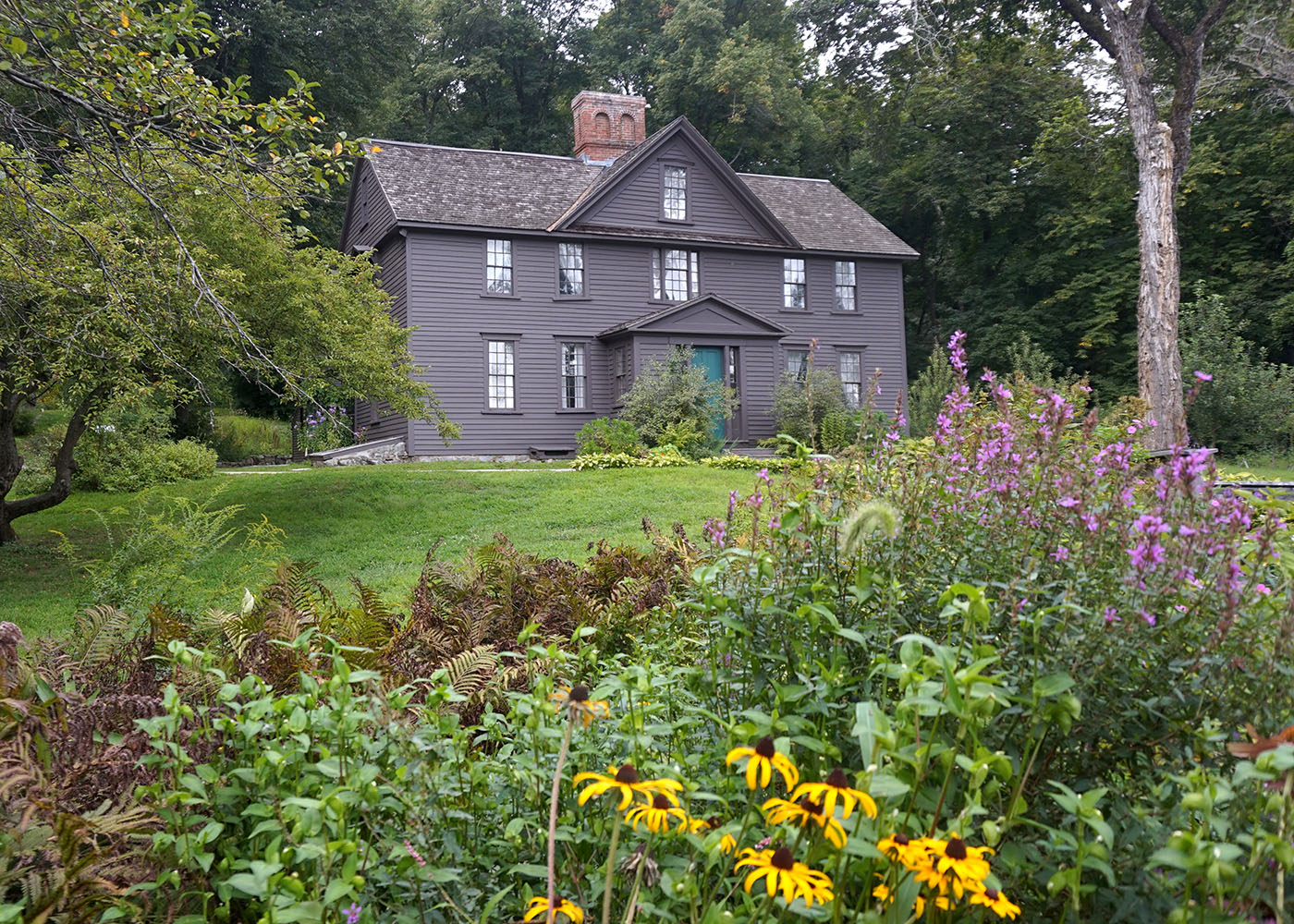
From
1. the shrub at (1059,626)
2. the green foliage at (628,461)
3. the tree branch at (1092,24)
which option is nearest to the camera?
the shrub at (1059,626)

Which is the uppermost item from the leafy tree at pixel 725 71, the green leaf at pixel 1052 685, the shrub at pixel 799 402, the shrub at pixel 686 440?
the leafy tree at pixel 725 71

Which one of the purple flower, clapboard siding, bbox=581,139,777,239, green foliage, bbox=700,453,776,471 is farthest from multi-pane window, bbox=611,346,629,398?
the purple flower

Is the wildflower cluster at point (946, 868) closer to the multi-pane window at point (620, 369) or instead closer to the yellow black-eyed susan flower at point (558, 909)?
the yellow black-eyed susan flower at point (558, 909)

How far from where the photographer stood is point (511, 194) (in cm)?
2277

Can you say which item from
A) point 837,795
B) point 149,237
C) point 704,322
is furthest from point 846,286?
point 837,795

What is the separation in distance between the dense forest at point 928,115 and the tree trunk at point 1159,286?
5445 mm

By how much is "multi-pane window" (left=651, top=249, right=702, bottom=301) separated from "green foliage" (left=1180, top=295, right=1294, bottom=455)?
11.3 meters

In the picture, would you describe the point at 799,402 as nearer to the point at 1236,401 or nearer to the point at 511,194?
the point at 511,194

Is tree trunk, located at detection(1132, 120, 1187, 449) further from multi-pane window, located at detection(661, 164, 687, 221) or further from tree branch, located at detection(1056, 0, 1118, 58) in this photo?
multi-pane window, located at detection(661, 164, 687, 221)

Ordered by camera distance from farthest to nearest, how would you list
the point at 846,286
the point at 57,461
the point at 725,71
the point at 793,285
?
1. the point at 725,71
2. the point at 846,286
3. the point at 793,285
4. the point at 57,461

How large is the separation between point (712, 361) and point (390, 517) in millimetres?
11990

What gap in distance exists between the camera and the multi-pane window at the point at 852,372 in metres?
25.5

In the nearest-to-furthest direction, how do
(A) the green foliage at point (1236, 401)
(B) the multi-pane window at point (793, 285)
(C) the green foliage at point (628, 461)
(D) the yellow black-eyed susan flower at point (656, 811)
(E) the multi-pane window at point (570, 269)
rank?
(D) the yellow black-eyed susan flower at point (656, 811), (C) the green foliage at point (628, 461), (A) the green foliage at point (1236, 401), (E) the multi-pane window at point (570, 269), (B) the multi-pane window at point (793, 285)

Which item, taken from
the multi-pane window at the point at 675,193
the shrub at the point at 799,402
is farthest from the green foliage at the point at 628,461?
the multi-pane window at the point at 675,193
